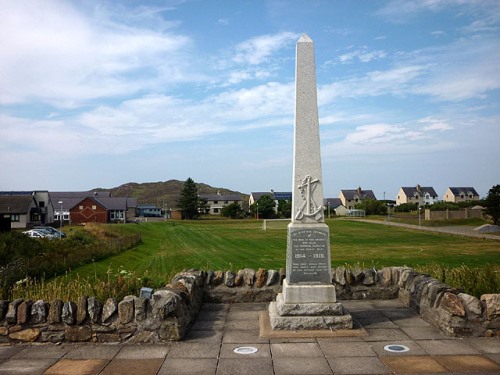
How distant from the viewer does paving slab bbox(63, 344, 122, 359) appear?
7977 mm

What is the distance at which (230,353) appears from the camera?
26.5ft

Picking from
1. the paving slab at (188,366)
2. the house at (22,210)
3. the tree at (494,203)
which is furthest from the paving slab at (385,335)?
the house at (22,210)

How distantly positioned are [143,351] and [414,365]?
464 centimetres

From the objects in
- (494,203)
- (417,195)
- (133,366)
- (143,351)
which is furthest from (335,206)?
(133,366)

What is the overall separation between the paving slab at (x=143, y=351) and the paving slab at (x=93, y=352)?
146 millimetres

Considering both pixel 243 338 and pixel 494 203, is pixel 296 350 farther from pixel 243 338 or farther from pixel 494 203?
pixel 494 203

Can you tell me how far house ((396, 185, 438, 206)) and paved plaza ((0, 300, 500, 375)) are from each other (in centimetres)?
13028

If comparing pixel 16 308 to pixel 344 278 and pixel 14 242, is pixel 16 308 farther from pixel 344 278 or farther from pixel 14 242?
pixel 14 242

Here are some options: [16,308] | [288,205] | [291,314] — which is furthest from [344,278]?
[288,205]

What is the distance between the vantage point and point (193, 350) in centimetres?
824

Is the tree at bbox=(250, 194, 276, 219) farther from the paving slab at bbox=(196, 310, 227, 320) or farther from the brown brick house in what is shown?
the paving slab at bbox=(196, 310, 227, 320)

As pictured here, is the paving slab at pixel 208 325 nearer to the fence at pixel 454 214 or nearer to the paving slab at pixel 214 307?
the paving slab at pixel 214 307

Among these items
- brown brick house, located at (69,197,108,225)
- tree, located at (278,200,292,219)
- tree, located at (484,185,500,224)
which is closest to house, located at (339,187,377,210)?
tree, located at (278,200,292,219)

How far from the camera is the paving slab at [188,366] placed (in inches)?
285
